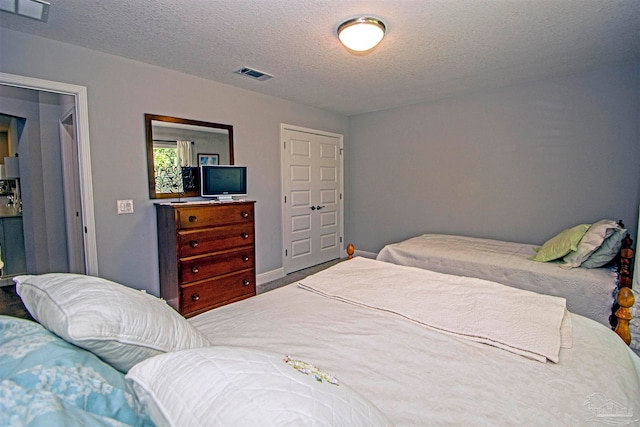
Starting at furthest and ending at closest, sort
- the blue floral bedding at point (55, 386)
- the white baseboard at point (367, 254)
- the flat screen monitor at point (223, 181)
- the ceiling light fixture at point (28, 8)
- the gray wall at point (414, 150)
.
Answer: the white baseboard at point (367, 254) → the flat screen monitor at point (223, 181) → the gray wall at point (414, 150) → the ceiling light fixture at point (28, 8) → the blue floral bedding at point (55, 386)

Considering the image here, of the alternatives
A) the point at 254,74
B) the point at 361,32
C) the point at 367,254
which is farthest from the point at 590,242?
the point at 254,74

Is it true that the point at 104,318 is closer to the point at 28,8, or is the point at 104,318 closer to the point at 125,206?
the point at 28,8

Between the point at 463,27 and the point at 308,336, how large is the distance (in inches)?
94.6

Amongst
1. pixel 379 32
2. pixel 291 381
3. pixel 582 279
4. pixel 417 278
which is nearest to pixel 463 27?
pixel 379 32

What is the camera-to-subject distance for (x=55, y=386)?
64cm

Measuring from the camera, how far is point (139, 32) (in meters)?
2.36

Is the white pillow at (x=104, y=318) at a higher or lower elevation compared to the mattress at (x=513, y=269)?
higher

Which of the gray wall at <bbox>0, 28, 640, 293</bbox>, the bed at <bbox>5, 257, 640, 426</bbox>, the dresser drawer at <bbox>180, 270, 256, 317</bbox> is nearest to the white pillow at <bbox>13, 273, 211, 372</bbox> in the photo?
the bed at <bbox>5, 257, 640, 426</bbox>

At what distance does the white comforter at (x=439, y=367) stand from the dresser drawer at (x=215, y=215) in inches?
59.9

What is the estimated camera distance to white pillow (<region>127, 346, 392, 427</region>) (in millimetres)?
575

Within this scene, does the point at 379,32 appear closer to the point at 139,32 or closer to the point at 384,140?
the point at 139,32

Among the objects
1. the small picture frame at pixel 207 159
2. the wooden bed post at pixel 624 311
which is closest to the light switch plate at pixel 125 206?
the small picture frame at pixel 207 159

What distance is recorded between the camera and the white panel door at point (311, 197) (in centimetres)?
446

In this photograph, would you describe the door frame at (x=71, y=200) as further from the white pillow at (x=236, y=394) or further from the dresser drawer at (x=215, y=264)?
the white pillow at (x=236, y=394)
